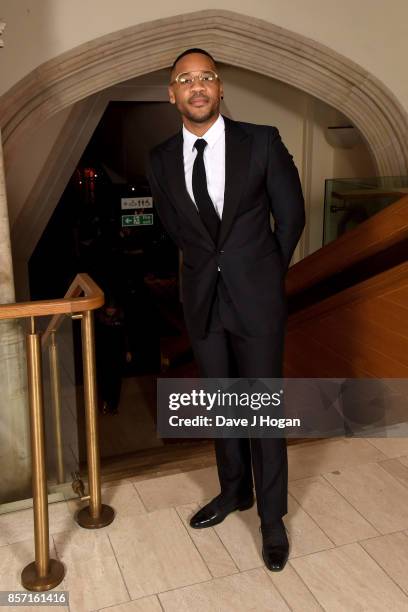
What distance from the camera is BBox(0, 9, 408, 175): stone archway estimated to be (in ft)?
17.2

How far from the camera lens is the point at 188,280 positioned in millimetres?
2516

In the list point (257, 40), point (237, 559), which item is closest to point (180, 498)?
point (237, 559)

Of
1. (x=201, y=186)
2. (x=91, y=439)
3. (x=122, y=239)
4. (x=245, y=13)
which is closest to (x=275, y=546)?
(x=91, y=439)

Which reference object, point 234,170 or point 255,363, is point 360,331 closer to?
point 255,363

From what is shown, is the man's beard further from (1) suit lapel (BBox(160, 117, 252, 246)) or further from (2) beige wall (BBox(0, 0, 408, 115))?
(2) beige wall (BBox(0, 0, 408, 115))

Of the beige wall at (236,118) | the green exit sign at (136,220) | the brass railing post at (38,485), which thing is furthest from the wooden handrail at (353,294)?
the green exit sign at (136,220)

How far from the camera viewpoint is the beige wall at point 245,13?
4996 mm

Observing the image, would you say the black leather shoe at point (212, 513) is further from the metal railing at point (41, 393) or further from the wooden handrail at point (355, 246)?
the wooden handrail at point (355, 246)

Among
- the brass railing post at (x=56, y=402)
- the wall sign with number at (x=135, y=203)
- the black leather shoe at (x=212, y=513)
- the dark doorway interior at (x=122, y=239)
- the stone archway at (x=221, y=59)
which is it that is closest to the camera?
the brass railing post at (x=56, y=402)

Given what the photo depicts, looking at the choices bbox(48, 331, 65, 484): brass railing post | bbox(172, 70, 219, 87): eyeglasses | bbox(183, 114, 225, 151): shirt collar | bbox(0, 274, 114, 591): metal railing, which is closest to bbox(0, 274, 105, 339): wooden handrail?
bbox(0, 274, 114, 591): metal railing

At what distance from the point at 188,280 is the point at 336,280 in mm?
1975

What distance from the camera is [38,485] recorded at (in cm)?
236

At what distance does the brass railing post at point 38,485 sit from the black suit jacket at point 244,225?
580 mm

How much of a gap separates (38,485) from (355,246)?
2409 millimetres
